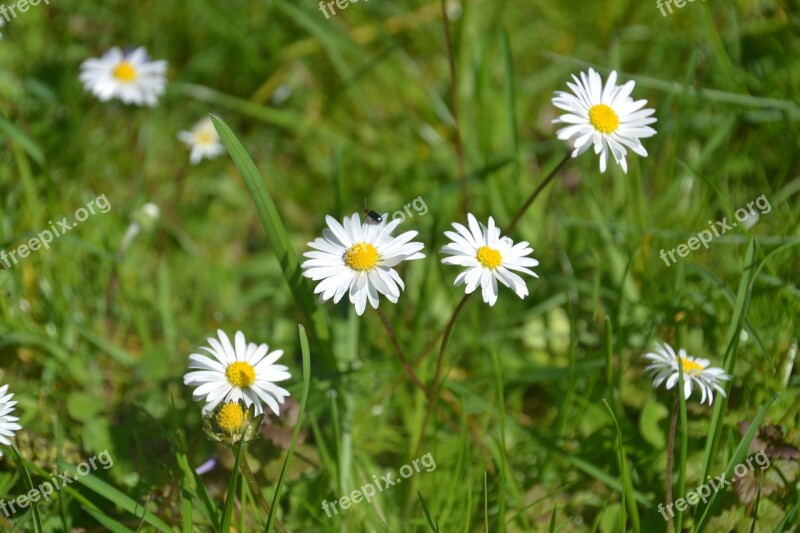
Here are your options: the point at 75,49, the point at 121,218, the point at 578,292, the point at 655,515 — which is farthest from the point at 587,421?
the point at 75,49

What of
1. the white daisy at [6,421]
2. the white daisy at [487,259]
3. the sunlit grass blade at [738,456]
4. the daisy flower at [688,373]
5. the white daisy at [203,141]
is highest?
the white daisy at [203,141]

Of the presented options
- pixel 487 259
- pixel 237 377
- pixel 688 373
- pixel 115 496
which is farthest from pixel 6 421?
pixel 688 373

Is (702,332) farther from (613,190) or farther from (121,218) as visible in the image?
(121,218)

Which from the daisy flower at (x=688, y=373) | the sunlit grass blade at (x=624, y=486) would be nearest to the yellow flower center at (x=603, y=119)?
the daisy flower at (x=688, y=373)

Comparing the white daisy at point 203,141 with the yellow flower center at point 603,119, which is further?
the white daisy at point 203,141

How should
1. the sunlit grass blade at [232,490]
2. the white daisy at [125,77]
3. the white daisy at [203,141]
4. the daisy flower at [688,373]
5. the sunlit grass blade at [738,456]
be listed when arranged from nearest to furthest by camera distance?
the sunlit grass blade at [232,490] → the sunlit grass blade at [738,456] → the daisy flower at [688,373] → the white daisy at [125,77] → the white daisy at [203,141]

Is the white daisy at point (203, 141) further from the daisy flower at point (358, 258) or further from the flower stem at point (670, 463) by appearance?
the flower stem at point (670, 463)

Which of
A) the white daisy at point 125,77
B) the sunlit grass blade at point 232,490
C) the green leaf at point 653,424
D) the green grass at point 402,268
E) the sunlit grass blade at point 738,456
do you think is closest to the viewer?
the sunlit grass blade at point 232,490
